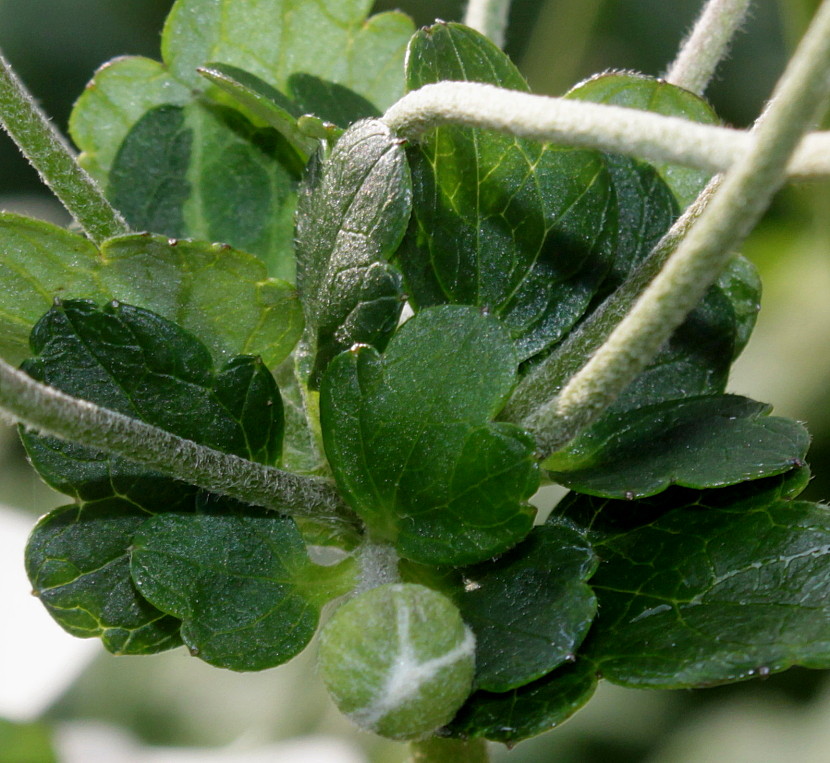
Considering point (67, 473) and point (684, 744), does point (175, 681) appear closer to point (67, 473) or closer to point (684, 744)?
point (684, 744)

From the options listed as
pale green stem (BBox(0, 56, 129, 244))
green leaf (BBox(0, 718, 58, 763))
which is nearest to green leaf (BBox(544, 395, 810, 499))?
pale green stem (BBox(0, 56, 129, 244))

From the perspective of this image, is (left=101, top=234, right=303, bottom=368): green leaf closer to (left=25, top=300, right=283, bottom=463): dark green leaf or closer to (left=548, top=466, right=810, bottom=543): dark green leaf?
(left=25, top=300, right=283, bottom=463): dark green leaf

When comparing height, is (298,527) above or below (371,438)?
below

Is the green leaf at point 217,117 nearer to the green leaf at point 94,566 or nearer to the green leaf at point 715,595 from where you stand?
the green leaf at point 94,566

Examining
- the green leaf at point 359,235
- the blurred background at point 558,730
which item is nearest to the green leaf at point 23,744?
the blurred background at point 558,730

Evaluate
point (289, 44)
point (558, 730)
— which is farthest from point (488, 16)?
point (558, 730)

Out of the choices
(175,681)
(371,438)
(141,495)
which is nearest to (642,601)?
(371,438)

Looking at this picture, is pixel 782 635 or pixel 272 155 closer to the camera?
pixel 782 635
